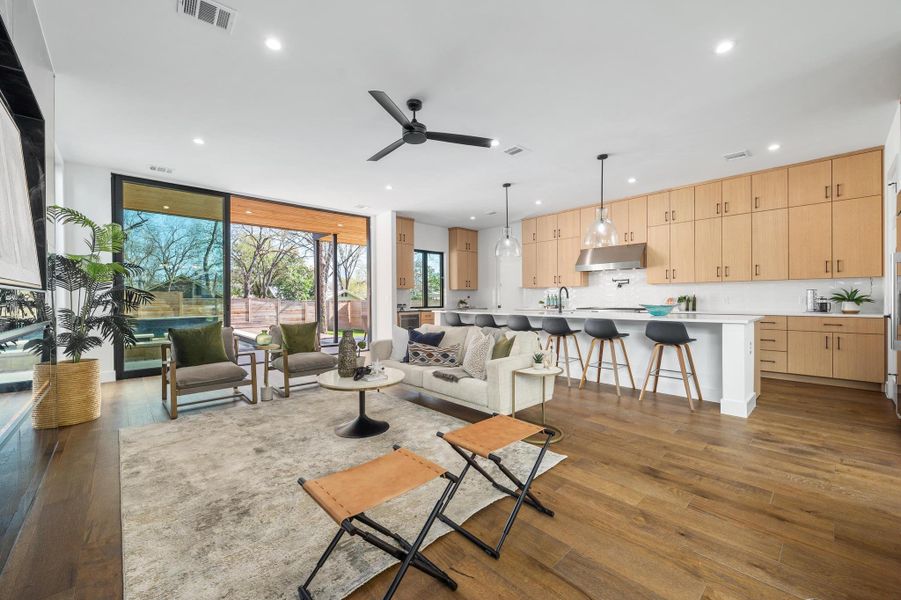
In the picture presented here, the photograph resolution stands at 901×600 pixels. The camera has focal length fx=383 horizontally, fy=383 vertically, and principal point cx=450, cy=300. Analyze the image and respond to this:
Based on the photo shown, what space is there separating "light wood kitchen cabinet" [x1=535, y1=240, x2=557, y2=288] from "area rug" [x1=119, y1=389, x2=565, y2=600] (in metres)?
4.79

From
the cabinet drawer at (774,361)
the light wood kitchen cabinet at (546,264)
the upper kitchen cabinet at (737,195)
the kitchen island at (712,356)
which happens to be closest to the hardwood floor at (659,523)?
the kitchen island at (712,356)

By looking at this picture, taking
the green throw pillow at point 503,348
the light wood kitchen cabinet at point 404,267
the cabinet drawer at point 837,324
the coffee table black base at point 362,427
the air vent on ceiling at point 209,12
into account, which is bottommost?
the coffee table black base at point 362,427

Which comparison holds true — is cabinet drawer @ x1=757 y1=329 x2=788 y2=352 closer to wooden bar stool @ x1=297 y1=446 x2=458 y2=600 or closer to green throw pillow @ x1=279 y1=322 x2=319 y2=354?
wooden bar stool @ x1=297 y1=446 x2=458 y2=600

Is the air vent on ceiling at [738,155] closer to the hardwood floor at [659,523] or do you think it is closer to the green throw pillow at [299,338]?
the hardwood floor at [659,523]

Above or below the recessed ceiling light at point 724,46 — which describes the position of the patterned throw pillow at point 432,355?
below

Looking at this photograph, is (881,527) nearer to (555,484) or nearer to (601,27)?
(555,484)

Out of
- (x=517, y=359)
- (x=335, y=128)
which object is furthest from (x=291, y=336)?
(x=517, y=359)

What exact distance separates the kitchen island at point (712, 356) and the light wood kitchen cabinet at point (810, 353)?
47.9 inches

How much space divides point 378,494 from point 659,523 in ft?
5.05

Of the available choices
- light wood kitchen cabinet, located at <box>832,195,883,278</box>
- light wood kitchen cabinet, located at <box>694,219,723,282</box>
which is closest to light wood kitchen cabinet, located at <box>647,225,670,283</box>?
light wood kitchen cabinet, located at <box>694,219,723,282</box>

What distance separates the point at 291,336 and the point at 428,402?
196 cm

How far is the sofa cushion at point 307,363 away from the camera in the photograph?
4.45m

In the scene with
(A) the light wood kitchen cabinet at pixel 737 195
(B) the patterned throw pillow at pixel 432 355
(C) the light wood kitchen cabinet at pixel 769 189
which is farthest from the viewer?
(A) the light wood kitchen cabinet at pixel 737 195

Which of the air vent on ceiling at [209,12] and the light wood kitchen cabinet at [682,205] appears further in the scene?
the light wood kitchen cabinet at [682,205]
